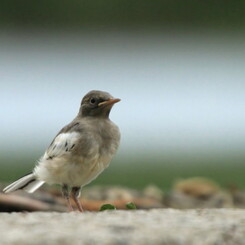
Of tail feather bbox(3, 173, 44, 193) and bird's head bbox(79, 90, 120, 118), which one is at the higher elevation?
bird's head bbox(79, 90, 120, 118)

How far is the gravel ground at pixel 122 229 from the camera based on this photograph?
13.0 ft

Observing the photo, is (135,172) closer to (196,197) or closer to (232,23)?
(196,197)

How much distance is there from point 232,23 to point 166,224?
2061cm

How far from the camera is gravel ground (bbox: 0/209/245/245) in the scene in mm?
3959

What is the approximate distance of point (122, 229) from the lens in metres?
4.14

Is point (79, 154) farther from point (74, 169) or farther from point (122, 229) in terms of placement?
point (122, 229)

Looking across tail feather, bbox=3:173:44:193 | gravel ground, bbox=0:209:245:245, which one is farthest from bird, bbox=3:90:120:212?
gravel ground, bbox=0:209:245:245

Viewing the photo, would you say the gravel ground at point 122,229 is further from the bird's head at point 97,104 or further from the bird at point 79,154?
the bird's head at point 97,104

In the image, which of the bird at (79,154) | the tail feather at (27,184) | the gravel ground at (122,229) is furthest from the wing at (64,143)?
the gravel ground at (122,229)

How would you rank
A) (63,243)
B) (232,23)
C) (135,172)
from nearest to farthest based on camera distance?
(63,243)
(135,172)
(232,23)

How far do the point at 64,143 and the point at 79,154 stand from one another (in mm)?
114

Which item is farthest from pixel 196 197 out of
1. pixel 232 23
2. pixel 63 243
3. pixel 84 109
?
pixel 232 23

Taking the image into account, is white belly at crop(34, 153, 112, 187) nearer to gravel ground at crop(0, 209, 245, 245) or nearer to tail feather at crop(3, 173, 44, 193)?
tail feather at crop(3, 173, 44, 193)

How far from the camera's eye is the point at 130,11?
2627cm
